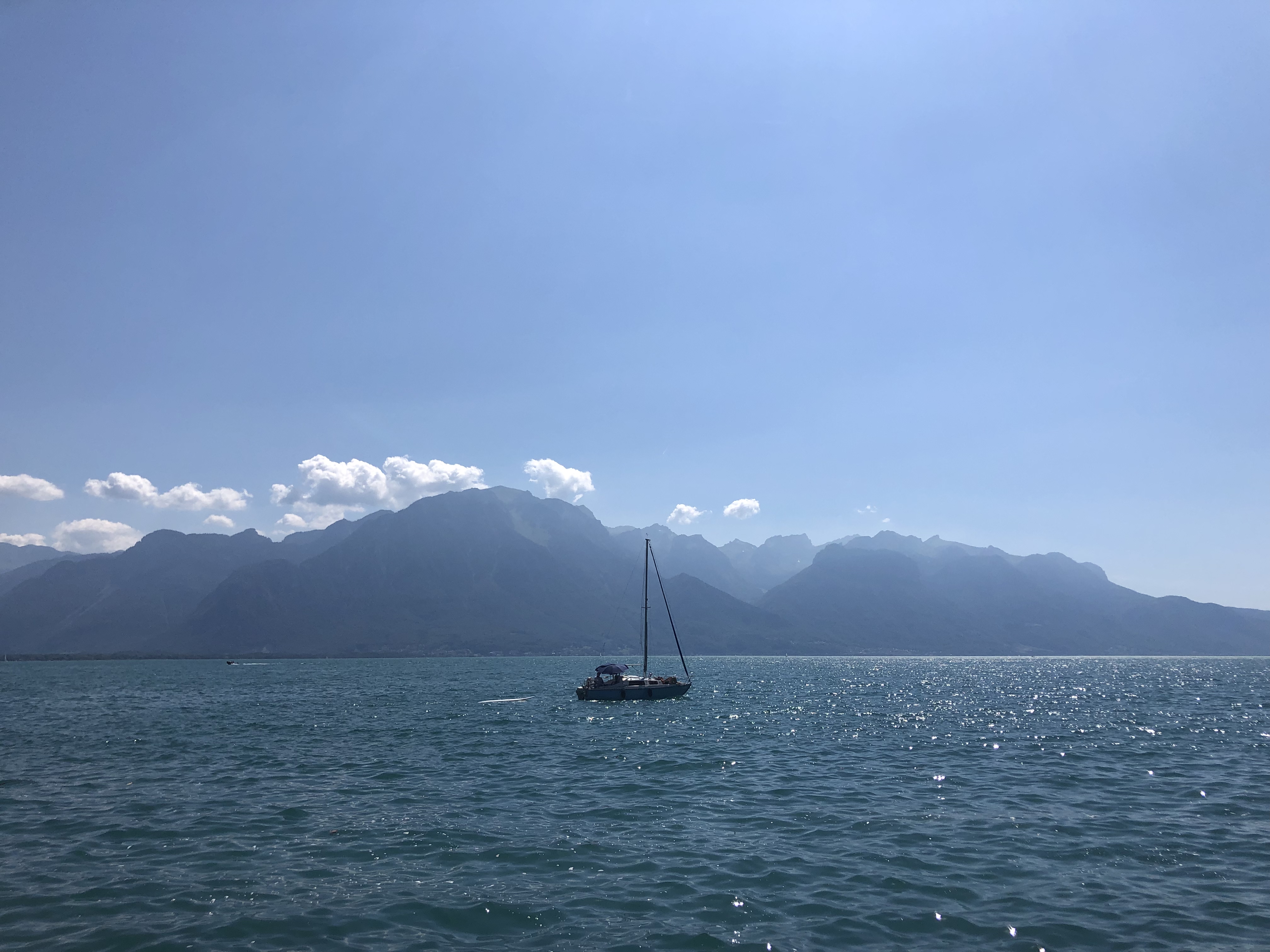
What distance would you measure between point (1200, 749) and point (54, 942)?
197 feet

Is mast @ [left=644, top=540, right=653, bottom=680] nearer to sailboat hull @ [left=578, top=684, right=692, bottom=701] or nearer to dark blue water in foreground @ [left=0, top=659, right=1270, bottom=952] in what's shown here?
sailboat hull @ [left=578, top=684, right=692, bottom=701]

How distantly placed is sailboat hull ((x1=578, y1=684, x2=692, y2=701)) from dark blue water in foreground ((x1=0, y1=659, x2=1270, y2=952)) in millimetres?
29857

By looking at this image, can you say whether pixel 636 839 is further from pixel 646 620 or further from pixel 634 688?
pixel 646 620

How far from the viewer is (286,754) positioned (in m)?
45.6

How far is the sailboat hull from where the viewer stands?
89.3 meters

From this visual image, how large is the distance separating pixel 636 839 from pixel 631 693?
2560 inches

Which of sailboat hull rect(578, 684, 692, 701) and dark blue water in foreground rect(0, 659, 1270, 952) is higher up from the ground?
dark blue water in foreground rect(0, 659, 1270, 952)

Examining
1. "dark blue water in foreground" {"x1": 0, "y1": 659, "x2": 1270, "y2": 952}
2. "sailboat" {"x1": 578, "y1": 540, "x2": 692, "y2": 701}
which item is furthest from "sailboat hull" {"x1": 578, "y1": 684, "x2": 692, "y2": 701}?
"dark blue water in foreground" {"x1": 0, "y1": 659, "x2": 1270, "y2": 952}

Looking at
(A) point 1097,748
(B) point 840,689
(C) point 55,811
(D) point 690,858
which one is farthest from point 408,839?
(B) point 840,689

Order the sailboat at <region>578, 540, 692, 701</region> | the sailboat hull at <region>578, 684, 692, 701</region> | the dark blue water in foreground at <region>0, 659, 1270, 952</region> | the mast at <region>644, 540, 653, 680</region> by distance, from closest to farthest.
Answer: the dark blue water in foreground at <region>0, 659, 1270, 952</region> < the mast at <region>644, 540, 653, 680</region> < the sailboat hull at <region>578, 684, 692, 701</region> < the sailboat at <region>578, 540, 692, 701</region>

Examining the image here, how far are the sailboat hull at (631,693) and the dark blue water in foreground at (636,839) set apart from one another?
2986 centimetres

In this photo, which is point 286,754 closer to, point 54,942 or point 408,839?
point 408,839

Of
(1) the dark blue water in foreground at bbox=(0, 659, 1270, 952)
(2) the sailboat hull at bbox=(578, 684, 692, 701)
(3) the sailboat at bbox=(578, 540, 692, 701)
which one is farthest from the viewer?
(3) the sailboat at bbox=(578, 540, 692, 701)

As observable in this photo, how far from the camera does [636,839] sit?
25.8 meters
